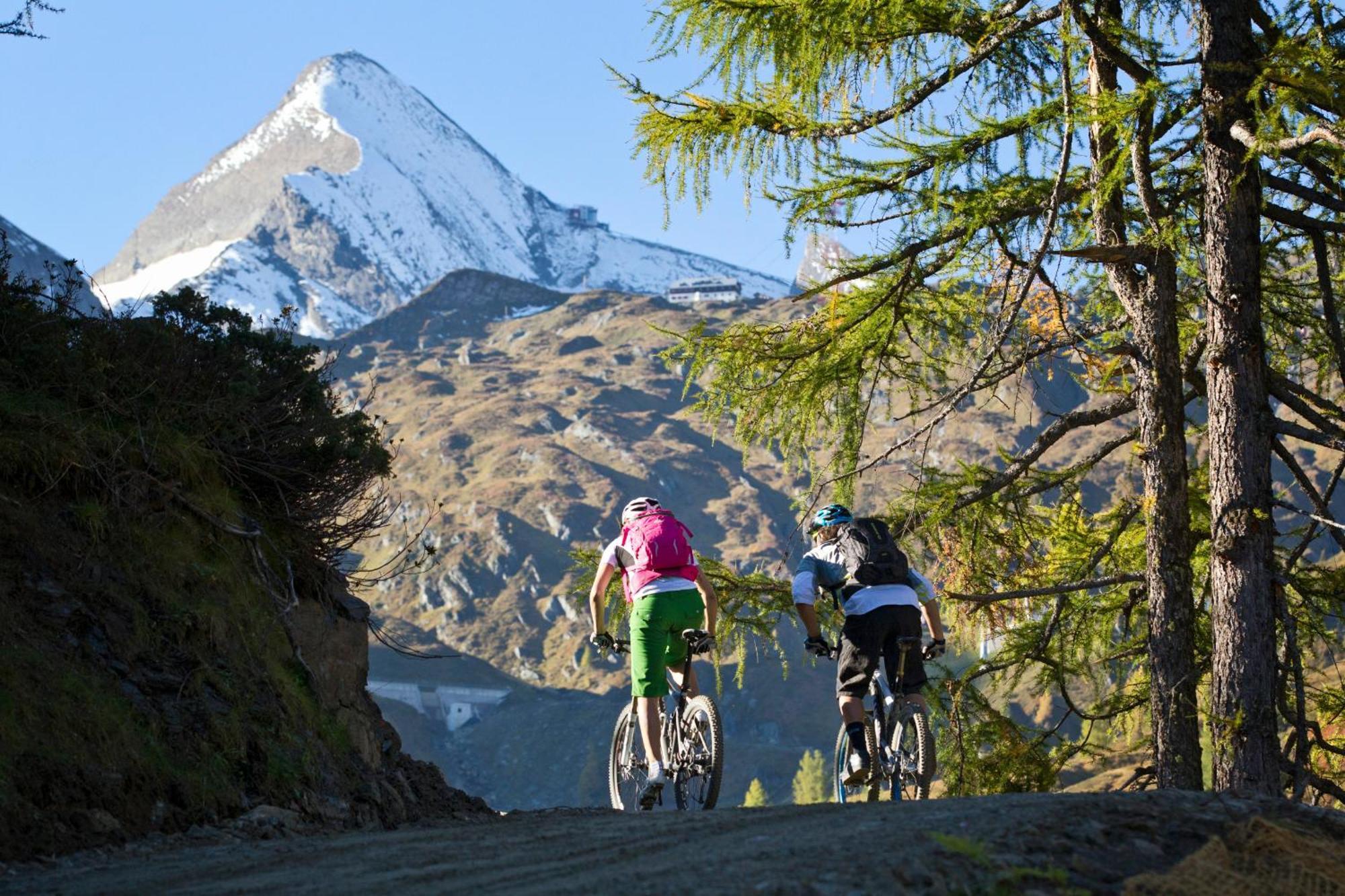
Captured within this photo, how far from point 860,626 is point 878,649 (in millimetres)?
147

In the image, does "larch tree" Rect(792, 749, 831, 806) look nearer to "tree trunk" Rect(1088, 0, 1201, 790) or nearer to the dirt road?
"tree trunk" Rect(1088, 0, 1201, 790)

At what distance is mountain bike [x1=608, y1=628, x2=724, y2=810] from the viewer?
7.41 m

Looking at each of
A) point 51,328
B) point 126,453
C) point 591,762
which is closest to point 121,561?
point 126,453

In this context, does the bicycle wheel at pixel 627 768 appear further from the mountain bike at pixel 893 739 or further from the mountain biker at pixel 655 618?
the mountain bike at pixel 893 739

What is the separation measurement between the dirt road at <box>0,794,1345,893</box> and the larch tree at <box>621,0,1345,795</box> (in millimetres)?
3516

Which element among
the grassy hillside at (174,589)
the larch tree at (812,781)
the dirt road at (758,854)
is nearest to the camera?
the dirt road at (758,854)

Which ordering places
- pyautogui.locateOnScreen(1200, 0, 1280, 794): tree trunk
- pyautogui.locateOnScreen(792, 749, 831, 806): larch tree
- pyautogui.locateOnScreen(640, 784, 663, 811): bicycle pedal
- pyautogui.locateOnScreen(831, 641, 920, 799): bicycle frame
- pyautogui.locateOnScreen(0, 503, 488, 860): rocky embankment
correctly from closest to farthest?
pyautogui.locateOnScreen(0, 503, 488, 860): rocky embankment < pyautogui.locateOnScreen(640, 784, 663, 811): bicycle pedal < pyautogui.locateOnScreen(831, 641, 920, 799): bicycle frame < pyautogui.locateOnScreen(1200, 0, 1280, 794): tree trunk < pyautogui.locateOnScreen(792, 749, 831, 806): larch tree

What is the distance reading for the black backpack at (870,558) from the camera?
7.77m

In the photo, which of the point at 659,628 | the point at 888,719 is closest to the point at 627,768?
the point at 659,628

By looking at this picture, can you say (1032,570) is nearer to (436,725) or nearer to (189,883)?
Result: (189,883)

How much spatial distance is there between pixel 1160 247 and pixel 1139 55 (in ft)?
4.21

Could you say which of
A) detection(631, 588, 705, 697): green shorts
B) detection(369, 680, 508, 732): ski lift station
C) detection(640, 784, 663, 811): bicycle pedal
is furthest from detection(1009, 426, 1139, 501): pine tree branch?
detection(369, 680, 508, 732): ski lift station

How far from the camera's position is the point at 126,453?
793cm

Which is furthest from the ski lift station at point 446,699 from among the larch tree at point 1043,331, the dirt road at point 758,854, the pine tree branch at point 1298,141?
the dirt road at point 758,854
